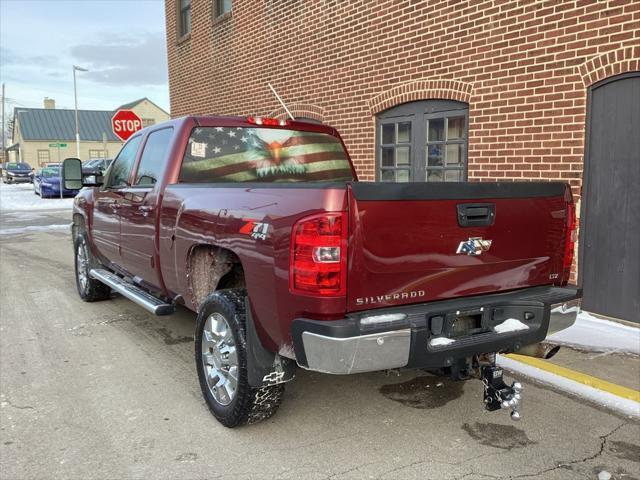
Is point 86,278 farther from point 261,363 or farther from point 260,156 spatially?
point 261,363

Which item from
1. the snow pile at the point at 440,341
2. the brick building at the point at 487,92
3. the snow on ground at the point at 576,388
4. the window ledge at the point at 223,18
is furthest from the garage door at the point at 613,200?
the window ledge at the point at 223,18

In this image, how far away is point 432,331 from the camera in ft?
9.50

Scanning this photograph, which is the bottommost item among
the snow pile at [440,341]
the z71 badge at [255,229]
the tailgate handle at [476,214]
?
the snow pile at [440,341]

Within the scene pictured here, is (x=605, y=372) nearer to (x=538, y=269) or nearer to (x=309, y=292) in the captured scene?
(x=538, y=269)

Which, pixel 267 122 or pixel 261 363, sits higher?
pixel 267 122

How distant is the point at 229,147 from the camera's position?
4551 millimetres

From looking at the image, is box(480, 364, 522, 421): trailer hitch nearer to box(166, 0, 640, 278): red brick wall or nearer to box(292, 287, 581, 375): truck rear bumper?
box(292, 287, 581, 375): truck rear bumper

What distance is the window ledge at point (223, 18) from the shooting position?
11.5m

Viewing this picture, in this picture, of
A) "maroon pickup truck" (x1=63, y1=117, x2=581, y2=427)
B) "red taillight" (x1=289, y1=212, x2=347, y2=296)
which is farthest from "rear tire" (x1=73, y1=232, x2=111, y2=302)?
"red taillight" (x1=289, y1=212, x2=347, y2=296)

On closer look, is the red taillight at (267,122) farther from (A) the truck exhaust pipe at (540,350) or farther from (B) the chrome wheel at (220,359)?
(A) the truck exhaust pipe at (540,350)

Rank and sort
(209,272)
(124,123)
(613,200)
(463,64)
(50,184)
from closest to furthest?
(209,272) < (613,200) < (463,64) < (124,123) < (50,184)

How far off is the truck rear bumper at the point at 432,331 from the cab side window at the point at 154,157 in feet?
7.62

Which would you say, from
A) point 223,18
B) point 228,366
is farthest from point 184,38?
point 228,366

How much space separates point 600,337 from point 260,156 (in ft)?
11.2
